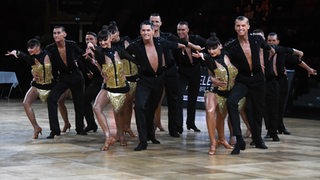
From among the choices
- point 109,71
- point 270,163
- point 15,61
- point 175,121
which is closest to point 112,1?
point 15,61

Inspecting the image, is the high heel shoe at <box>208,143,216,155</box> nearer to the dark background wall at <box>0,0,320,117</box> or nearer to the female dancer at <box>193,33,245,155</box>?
the female dancer at <box>193,33,245,155</box>

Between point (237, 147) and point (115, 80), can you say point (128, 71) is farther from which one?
point (237, 147)

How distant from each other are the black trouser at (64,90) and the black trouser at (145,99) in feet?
5.65

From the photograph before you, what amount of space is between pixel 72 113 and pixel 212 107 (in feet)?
24.4

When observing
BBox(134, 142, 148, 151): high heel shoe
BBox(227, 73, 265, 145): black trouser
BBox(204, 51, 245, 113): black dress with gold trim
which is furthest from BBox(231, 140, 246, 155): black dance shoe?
BBox(134, 142, 148, 151): high heel shoe

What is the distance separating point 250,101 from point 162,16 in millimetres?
12462

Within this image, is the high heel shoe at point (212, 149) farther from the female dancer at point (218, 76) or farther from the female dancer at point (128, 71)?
the female dancer at point (128, 71)

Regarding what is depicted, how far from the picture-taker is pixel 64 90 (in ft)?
40.3

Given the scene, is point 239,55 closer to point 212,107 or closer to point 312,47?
point 212,107

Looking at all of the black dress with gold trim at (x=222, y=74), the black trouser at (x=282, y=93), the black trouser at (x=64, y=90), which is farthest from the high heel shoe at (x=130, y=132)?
the black trouser at (x=282, y=93)

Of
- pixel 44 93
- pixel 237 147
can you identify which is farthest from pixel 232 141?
pixel 44 93

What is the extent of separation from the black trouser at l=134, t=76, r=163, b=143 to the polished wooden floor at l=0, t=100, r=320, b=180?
0.34 meters

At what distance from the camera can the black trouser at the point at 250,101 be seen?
33.2ft

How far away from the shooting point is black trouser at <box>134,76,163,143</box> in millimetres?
10398
